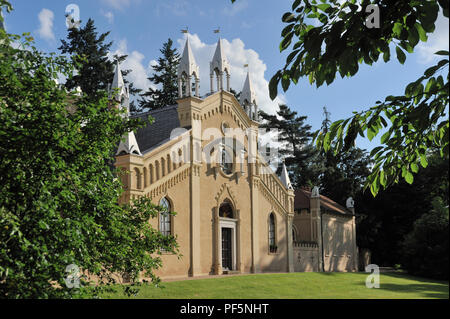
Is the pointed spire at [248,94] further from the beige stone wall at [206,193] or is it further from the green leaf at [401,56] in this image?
the green leaf at [401,56]

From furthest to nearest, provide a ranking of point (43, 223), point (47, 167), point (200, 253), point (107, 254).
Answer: point (200, 253)
point (107, 254)
point (47, 167)
point (43, 223)

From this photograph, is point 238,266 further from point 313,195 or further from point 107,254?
point 107,254

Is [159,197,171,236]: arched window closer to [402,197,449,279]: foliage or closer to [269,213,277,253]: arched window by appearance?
[269,213,277,253]: arched window

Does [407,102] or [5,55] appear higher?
[5,55]

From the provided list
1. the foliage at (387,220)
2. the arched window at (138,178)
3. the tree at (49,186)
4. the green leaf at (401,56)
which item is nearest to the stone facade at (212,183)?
the arched window at (138,178)

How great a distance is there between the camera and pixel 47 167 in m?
7.74

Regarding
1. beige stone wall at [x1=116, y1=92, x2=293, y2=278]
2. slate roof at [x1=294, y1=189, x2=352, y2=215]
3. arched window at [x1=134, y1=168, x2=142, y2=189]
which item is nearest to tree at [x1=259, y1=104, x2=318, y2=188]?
slate roof at [x1=294, y1=189, x2=352, y2=215]

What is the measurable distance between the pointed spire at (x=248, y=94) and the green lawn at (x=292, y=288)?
36.3 feet

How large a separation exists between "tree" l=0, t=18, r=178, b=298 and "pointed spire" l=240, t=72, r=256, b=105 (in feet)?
72.0

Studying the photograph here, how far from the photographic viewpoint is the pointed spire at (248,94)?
1236 inches

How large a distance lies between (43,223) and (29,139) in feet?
4.92

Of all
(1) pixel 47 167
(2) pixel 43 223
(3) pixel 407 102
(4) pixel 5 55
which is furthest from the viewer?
(4) pixel 5 55

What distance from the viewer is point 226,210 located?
93.6ft
